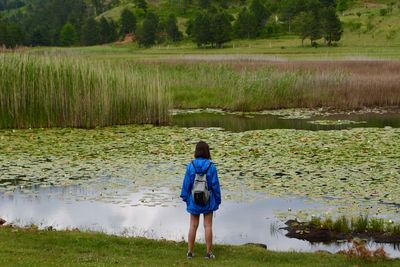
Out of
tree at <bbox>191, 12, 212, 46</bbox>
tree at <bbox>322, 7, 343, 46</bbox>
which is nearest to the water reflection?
tree at <bbox>322, 7, 343, 46</bbox>

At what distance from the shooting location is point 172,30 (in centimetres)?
10631

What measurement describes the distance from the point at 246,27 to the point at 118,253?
91.2m

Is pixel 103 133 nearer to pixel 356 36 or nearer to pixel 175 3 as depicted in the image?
pixel 356 36

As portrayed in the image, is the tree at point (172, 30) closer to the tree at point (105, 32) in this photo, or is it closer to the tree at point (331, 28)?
the tree at point (105, 32)

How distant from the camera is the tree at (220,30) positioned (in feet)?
294

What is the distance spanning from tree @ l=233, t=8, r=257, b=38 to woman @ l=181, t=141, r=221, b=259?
90.0m

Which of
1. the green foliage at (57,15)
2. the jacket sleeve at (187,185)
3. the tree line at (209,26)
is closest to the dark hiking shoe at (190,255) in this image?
the jacket sleeve at (187,185)

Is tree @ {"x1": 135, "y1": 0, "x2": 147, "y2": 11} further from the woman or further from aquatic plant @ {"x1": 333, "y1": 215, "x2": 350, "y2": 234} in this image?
the woman

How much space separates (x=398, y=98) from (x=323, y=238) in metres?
21.0

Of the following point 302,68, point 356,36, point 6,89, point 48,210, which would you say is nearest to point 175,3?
point 356,36

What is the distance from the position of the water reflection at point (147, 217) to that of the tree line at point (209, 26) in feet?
203

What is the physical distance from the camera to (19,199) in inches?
543

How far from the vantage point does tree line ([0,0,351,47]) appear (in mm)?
80875

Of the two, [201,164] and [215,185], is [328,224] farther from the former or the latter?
[201,164]
